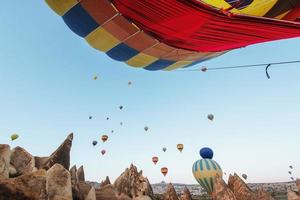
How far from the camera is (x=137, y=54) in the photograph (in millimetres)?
8547

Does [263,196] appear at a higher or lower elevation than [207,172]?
lower

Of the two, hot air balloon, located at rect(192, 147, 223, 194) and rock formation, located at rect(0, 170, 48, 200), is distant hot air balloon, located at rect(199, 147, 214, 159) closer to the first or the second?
hot air balloon, located at rect(192, 147, 223, 194)

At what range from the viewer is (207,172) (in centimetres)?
1811

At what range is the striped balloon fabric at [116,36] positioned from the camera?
6684 millimetres

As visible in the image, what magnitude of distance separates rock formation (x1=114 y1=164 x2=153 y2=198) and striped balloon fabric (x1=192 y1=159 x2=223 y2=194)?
335 cm

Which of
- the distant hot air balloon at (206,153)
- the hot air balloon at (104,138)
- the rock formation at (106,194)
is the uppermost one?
the hot air balloon at (104,138)

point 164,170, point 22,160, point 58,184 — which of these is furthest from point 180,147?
point 58,184

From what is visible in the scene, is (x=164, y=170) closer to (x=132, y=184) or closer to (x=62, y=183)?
(x=132, y=184)

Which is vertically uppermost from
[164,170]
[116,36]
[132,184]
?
[116,36]

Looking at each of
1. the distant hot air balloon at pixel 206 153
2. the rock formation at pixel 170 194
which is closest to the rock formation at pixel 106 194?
the rock formation at pixel 170 194

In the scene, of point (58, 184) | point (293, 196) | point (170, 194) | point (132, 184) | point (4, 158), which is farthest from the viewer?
point (293, 196)

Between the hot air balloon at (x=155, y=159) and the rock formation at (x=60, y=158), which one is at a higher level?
the rock formation at (x=60, y=158)

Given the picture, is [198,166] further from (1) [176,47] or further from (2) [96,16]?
(2) [96,16]

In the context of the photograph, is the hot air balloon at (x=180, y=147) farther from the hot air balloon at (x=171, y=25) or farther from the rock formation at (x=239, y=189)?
the hot air balloon at (x=171, y=25)
